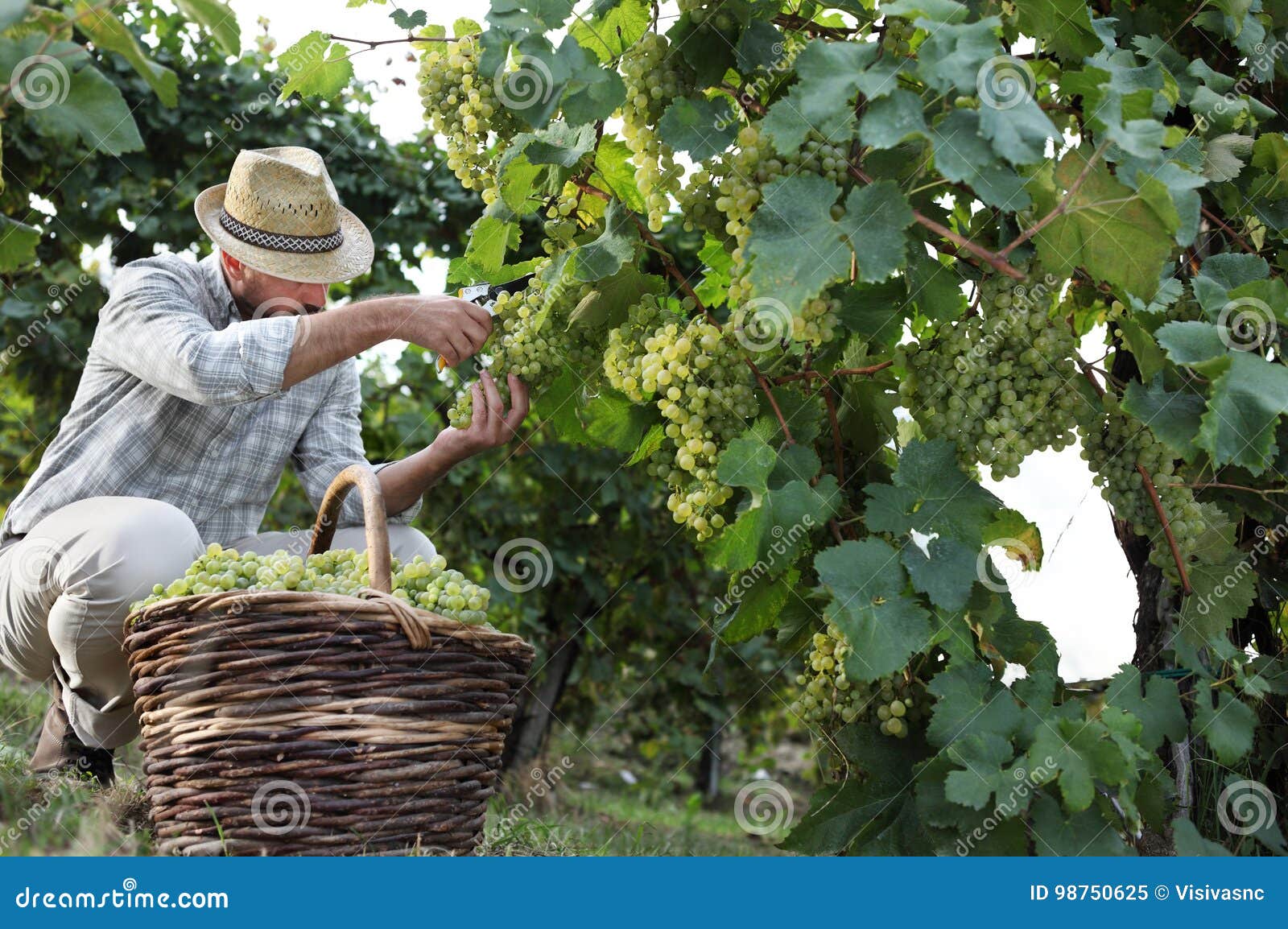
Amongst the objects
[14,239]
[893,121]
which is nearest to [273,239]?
[14,239]

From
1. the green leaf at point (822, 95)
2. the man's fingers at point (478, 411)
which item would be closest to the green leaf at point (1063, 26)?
the green leaf at point (822, 95)

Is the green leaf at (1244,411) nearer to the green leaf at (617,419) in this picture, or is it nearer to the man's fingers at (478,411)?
the green leaf at (617,419)

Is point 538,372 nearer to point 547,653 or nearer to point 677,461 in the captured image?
point 677,461

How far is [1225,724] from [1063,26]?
1.13 metres

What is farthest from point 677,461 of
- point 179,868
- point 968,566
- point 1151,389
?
point 179,868

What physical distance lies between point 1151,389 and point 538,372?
981 millimetres

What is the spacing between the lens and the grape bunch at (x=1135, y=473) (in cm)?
185

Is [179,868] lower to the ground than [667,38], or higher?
lower

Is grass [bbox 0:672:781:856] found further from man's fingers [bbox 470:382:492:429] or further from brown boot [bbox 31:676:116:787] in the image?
man's fingers [bbox 470:382:492:429]

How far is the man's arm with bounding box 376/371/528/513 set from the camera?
7.07ft

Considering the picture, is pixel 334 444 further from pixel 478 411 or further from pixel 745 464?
pixel 745 464

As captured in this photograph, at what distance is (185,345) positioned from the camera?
7.00 ft

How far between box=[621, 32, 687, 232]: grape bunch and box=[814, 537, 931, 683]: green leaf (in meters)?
0.60

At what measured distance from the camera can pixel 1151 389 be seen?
173 centimetres
